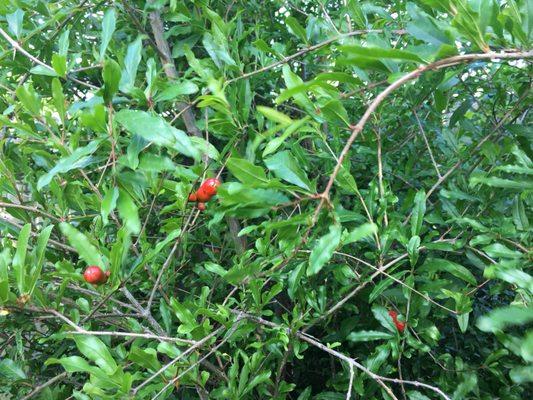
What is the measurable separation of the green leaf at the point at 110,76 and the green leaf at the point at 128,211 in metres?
0.19

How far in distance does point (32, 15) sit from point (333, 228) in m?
1.49

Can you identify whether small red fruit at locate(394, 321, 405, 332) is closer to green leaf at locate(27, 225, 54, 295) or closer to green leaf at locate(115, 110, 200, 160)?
green leaf at locate(115, 110, 200, 160)

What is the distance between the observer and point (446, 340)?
1.78 metres

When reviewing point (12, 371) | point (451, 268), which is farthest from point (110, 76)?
point (12, 371)

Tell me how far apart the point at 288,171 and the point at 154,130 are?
0.75ft

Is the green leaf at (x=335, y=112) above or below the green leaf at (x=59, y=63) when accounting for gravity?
below

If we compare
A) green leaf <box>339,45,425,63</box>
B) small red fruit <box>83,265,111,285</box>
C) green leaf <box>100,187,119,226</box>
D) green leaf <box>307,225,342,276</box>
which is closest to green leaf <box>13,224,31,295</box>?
small red fruit <box>83,265,111,285</box>

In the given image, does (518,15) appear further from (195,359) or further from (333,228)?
(195,359)

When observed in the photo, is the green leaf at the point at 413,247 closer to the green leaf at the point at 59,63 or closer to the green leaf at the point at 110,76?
the green leaf at the point at 110,76

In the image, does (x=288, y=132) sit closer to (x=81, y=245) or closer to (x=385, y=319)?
(x=81, y=245)

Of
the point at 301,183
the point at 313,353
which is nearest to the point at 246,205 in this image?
the point at 301,183

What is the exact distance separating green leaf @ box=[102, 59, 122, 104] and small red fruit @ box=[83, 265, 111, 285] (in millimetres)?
429

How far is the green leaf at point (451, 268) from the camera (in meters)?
1.14

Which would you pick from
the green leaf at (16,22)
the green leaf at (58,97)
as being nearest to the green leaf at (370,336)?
the green leaf at (58,97)
